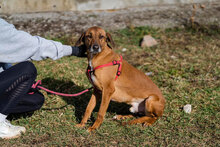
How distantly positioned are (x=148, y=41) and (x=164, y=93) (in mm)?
2307

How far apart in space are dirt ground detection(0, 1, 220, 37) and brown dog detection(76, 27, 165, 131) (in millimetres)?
3114

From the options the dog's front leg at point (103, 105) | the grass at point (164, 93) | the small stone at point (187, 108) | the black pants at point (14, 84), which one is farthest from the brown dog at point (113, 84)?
the black pants at point (14, 84)

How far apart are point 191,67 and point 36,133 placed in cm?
361

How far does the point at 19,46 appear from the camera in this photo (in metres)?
2.99

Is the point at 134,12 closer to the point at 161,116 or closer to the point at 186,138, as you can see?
the point at 161,116

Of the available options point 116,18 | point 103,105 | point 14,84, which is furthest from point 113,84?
point 116,18

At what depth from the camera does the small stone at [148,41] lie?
6551 millimetres

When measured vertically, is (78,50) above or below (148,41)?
above

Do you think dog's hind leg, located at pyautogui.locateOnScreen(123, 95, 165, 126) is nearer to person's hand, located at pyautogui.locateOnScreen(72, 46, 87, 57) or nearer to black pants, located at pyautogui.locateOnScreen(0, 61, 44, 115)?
person's hand, located at pyautogui.locateOnScreen(72, 46, 87, 57)

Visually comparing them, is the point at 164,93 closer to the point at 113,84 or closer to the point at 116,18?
the point at 113,84

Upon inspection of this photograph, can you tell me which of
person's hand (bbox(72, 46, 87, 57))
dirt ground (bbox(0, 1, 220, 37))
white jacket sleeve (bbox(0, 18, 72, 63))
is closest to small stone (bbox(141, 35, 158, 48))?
dirt ground (bbox(0, 1, 220, 37))

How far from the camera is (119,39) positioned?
6754 mm

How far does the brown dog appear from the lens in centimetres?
352

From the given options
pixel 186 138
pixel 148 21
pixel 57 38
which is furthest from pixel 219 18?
pixel 186 138
